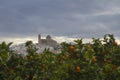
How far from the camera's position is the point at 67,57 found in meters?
12.4

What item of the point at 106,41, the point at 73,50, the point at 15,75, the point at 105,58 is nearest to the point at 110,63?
the point at 105,58

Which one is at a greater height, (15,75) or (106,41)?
(106,41)

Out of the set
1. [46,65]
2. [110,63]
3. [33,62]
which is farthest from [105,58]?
[33,62]

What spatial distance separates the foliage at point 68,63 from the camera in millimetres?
11141

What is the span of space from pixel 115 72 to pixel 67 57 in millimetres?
1932

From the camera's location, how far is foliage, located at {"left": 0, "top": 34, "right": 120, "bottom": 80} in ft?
36.6

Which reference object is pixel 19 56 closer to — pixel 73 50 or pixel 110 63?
pixel 73 50

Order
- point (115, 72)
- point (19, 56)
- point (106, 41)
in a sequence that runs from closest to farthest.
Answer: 1. point (115, 72)
2. point (106, 41)
3. point (19, 56)

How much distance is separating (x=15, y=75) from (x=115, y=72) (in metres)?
4.00

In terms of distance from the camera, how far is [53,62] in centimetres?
1302

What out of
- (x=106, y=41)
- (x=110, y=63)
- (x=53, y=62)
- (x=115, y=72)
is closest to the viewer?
(x=115, y=72)

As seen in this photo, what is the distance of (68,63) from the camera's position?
11258 mm

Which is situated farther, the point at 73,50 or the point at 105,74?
the point at 73,50

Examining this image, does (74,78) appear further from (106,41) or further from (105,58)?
(106,41)
